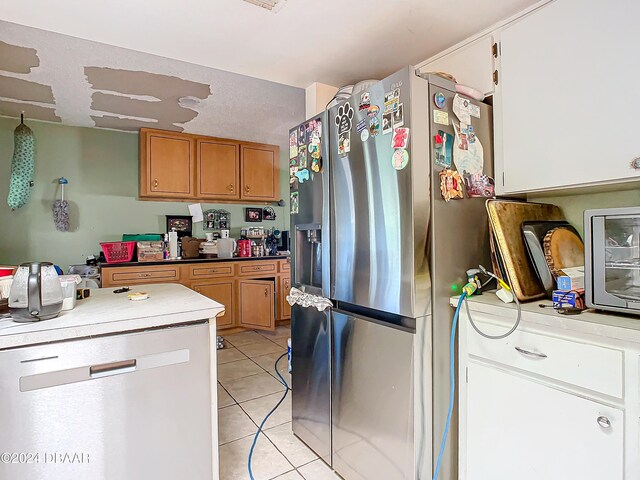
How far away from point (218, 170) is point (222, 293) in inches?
59.7

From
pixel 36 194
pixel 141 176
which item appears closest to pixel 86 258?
pixel 36 194

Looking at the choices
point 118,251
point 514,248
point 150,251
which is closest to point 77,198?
point 118,251

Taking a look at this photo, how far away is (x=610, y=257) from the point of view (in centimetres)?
117

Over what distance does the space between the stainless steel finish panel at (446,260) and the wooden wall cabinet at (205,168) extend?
11.2 feet

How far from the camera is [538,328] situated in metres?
1.18

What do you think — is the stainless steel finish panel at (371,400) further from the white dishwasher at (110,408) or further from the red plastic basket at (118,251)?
the red plastic basket at (118,251)

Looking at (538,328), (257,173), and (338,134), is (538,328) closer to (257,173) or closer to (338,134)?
(338,134)

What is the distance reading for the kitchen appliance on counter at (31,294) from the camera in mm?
1168

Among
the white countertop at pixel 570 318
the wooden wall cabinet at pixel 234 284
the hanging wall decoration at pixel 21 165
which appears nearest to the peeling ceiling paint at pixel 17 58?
the hanging wall decoration at pixel 21 165

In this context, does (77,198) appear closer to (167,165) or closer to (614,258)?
(167,165)

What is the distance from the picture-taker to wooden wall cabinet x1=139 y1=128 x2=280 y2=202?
396 cm

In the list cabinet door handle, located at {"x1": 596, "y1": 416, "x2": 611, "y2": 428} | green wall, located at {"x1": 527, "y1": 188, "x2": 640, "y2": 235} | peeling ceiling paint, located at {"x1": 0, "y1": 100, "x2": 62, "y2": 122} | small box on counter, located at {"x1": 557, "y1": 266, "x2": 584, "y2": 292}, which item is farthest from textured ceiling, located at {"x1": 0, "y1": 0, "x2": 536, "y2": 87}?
peeling ceiling paint, located at {"x1": 0, "y1": 100, "x2": 62, "y2": 122}

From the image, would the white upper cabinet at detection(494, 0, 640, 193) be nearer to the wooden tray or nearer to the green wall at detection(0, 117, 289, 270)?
the wooden tray

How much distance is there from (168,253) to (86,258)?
86cm
